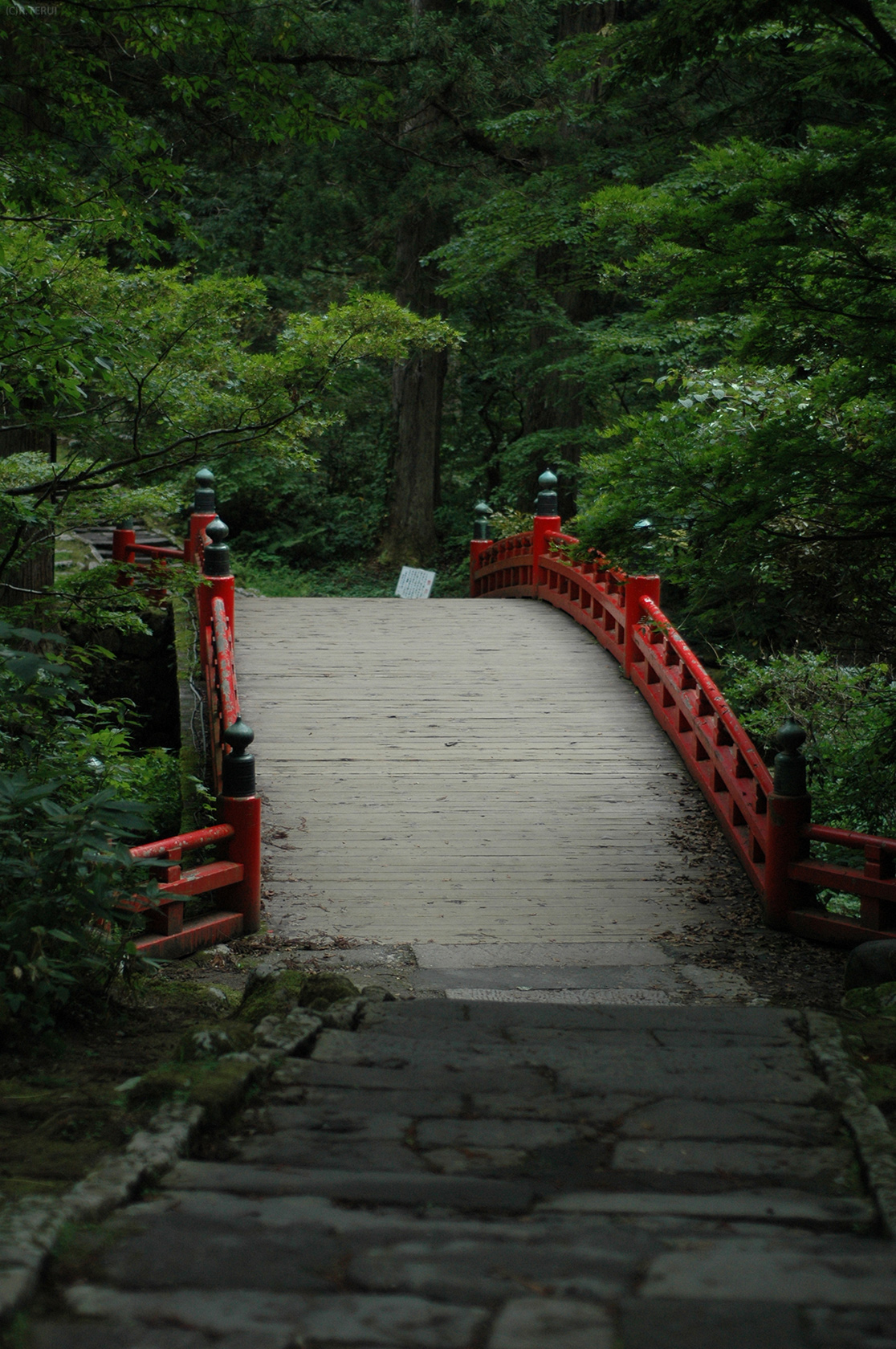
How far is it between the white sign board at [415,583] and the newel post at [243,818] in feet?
34.2

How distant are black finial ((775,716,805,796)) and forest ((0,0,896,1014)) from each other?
40 centimetres

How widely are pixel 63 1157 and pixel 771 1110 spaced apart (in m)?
1.74

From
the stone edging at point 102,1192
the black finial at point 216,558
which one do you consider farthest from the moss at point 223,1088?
the black finial at point 216,558

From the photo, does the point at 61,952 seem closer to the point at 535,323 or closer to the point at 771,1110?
the point at 771,1110

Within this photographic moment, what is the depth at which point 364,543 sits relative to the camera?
23000 millimetres

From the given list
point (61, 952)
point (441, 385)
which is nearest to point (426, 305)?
point (441, 385)

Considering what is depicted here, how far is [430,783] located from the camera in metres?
8.72

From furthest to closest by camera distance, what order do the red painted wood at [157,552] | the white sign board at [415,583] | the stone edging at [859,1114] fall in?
the white sign board at [415,583] < the red painted wood at [157,552] < the stone edging at [859,1114]

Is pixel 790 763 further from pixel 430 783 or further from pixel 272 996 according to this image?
pixel 272 996

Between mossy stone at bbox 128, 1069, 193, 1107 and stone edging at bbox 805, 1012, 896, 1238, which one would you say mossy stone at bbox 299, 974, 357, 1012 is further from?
stone edging at bbox 805, 1012, 896, 1238

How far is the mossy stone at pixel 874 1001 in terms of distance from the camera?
432cm

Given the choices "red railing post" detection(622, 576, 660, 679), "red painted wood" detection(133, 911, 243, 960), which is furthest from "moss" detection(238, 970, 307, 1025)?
"red railing post" detection(622, 576, 660, 679)

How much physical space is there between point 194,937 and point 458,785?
2839mm

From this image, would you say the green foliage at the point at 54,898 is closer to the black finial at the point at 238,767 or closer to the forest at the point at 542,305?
the forest at the point at 542,305
